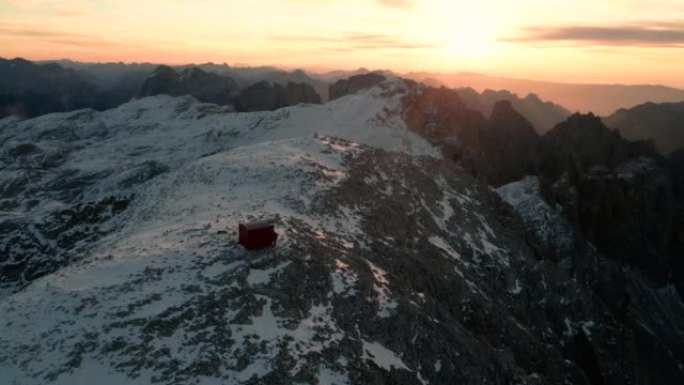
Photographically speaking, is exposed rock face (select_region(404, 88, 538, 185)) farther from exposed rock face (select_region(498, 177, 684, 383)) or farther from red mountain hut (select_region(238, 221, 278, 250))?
red mountain hut (select_region(238, 221, 278, 250))

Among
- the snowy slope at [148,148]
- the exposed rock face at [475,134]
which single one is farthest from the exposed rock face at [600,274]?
the exposed rock face at [475,134]

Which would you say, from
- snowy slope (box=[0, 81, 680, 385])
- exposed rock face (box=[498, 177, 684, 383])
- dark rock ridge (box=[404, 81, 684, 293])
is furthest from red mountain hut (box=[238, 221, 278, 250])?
dark rock ridge (box=[404, 81, 684, 293])

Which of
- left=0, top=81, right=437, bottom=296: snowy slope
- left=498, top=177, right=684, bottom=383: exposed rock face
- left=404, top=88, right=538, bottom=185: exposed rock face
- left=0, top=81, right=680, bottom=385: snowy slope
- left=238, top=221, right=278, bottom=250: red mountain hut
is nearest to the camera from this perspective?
left=0, top=81, right=680, bottom=385: snowy slope

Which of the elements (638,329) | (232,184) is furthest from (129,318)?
(638,329)

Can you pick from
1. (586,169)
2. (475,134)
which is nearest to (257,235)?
(475,134)

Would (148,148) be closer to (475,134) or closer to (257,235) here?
(475,134)

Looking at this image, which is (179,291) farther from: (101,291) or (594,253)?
(594,253)

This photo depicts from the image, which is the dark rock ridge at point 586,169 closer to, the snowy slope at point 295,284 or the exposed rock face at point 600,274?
the exposed rock face at point 600,274

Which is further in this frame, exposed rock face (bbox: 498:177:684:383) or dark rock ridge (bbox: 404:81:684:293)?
dark rock ridge (bbox: 404:81:684:293)
